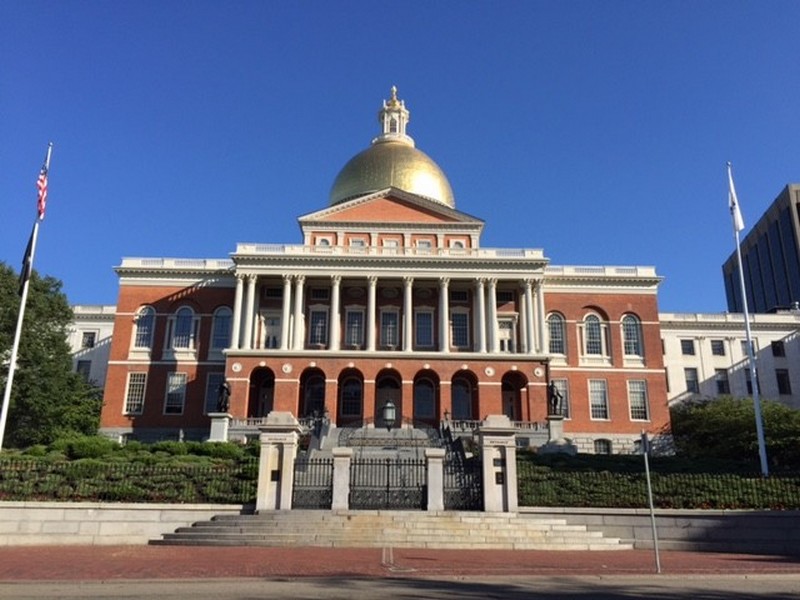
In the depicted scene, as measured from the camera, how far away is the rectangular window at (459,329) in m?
48.2

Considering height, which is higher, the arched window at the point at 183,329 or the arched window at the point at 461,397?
the arched window at the point at 183,329

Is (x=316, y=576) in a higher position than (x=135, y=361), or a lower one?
lower

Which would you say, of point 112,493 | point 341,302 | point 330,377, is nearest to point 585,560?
point 112,493

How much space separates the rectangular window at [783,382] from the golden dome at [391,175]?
34177 millimetres

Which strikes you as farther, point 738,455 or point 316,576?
point 738,455

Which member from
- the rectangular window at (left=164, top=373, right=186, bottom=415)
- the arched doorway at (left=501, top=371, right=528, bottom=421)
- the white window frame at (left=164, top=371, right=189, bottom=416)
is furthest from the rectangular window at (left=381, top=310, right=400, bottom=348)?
the rectangular window at (left=164, top=373, right=186, bottom=415)

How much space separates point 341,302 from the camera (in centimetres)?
4875

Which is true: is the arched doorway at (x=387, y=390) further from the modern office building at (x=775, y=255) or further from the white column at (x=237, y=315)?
the modern office building at (x=775, y=255)

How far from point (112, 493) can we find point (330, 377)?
26118mm

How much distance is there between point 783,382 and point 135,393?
184 feet

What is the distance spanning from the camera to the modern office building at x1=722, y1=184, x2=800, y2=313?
332 ft

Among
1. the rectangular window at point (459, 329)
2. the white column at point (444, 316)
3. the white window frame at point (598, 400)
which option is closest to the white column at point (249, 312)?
the white column at point (444, 316)

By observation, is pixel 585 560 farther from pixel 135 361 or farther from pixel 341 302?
pixel 135 361

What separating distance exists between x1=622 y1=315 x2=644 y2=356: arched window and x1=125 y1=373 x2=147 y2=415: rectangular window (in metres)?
35.3
